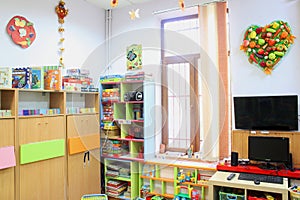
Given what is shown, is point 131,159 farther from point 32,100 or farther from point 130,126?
point 32,100

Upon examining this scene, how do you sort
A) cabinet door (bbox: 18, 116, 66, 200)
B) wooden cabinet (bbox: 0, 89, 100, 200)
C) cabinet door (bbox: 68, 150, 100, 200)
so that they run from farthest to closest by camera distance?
cabinet door (bbox: 68, 150, 100, 200), cabinet door (bbox: 18, 116, 66, 200), wooden cabinet (bbox: 0, 89, 100, 200)

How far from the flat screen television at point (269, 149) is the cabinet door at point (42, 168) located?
2.09 meters

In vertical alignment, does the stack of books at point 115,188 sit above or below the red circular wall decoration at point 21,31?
below

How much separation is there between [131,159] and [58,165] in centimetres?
90

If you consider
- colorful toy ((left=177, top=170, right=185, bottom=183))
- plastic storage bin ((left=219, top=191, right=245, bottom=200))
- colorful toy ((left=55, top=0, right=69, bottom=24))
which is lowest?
plastic storage bin ((left=219, top=191, right=245, bottom=200))

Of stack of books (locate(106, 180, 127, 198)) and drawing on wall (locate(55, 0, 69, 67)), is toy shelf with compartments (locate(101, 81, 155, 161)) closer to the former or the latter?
stack of books (locate(106, 180, 127, 198))

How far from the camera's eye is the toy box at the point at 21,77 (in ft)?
7.89

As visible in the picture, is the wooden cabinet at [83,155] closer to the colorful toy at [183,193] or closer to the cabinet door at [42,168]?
the cabinet door at [42,168]

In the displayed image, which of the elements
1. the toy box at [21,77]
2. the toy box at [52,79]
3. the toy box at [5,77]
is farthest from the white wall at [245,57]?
the toy box at [5,77]

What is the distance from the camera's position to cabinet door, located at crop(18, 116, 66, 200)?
2.42 meters

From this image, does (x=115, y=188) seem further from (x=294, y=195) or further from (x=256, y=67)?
(x=256, y=67)

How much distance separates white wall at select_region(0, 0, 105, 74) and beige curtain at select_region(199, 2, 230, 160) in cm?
163

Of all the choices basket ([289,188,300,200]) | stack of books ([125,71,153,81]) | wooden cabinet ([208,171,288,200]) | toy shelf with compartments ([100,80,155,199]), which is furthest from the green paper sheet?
basket ([289,188,300,200])

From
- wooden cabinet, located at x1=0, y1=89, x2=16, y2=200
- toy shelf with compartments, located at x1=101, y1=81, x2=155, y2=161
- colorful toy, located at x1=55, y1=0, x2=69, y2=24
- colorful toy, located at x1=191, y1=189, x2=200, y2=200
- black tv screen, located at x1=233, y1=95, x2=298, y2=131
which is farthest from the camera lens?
toy shelf with compartments, located at x1=101, y1=81, x2=155, y2=161
